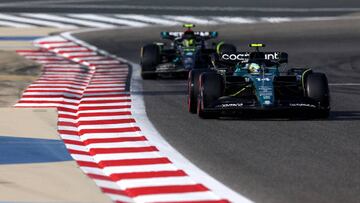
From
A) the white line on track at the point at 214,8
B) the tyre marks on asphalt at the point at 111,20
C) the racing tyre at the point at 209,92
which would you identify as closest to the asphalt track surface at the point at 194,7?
the white line on track at the point at 214,8

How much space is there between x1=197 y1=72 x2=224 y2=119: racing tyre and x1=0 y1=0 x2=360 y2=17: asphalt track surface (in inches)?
1106

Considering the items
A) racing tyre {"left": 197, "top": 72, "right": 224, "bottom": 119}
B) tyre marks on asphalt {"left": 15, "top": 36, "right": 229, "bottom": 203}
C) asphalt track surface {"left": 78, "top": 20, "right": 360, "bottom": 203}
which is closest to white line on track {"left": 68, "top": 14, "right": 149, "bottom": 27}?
tyre marks on asphalt {"left": 15, "top": 36, "right": 229, "bottom": 203}

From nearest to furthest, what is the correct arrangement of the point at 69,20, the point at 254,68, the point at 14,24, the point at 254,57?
1. the point at 254,68
2. the point at 254,57
3. the point at 14,24
4. the point at 69,20

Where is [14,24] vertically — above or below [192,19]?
below

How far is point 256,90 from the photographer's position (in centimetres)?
1862

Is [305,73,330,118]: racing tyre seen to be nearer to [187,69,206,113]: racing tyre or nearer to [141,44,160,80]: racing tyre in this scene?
[187,69,206,113]: racing tyre

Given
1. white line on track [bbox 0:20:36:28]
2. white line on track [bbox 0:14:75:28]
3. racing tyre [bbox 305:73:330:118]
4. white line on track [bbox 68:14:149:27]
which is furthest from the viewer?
Answer: white line on track [bbox 68:14:149:27]

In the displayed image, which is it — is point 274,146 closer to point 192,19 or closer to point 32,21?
point 192,19

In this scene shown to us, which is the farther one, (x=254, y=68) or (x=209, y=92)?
(x=254, y=68)

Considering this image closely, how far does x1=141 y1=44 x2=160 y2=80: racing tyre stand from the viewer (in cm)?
2745

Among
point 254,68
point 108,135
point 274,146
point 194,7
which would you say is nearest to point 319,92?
point 254,68

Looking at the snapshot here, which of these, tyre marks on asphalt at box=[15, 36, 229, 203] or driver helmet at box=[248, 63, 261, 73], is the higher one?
driver helmet at box=[248, 63, 261, 73]

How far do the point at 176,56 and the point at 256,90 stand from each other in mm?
9275

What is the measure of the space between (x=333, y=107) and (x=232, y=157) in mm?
6479
